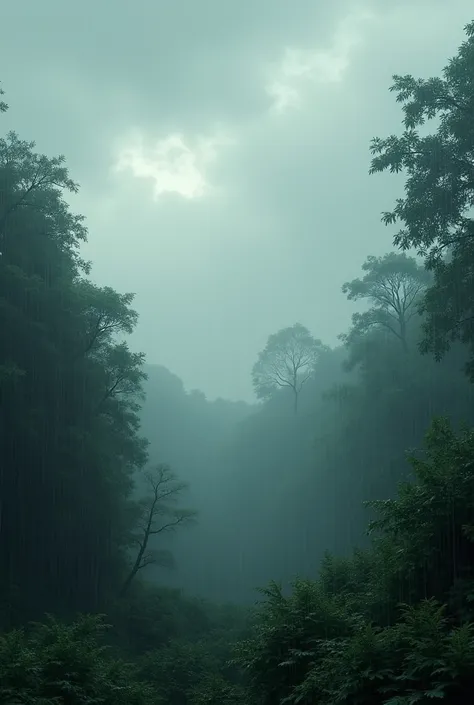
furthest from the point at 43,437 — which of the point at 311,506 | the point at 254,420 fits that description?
the point at 254,420

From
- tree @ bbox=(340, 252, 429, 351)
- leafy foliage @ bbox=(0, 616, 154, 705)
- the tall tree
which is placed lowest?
leafy foliage @ bbox=(0, 616, 154, 705)

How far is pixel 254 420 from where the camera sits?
66.3m

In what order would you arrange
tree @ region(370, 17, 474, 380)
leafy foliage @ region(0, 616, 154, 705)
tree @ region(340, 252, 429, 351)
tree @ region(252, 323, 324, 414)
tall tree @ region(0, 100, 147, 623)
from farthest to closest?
tree @ region(252, 323, 324, 414), tree @ region(340, 252, 429, 351), tall tree @ region(0, 100, 147, 623), tree @ region(370, 17, 474, 380), leafy foliage @ region(0, 616, 154, 705)

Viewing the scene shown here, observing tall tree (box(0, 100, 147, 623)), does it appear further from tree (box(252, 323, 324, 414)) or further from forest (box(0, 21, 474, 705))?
tree (box(252, 323, 324, 414))

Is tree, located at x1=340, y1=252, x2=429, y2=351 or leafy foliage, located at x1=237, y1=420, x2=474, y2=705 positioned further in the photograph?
tree, located at x1=340, y1=252, x2=429, y2=351

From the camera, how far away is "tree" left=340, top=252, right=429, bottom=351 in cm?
3925

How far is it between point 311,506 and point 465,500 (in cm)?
3814

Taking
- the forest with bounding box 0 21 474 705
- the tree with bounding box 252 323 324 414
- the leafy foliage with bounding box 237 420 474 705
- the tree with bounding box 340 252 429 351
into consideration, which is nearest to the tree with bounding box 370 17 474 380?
the forest with bounding box 0 21 474 705

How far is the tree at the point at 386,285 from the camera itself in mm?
39250

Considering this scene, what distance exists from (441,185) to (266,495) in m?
41.1

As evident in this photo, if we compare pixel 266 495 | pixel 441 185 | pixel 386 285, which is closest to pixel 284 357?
pixel 266 495

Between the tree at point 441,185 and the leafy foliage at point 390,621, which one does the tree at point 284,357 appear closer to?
the tree at point 441,185

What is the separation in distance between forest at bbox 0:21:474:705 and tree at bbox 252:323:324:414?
0.67 ft

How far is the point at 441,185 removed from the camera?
18.1 metres
